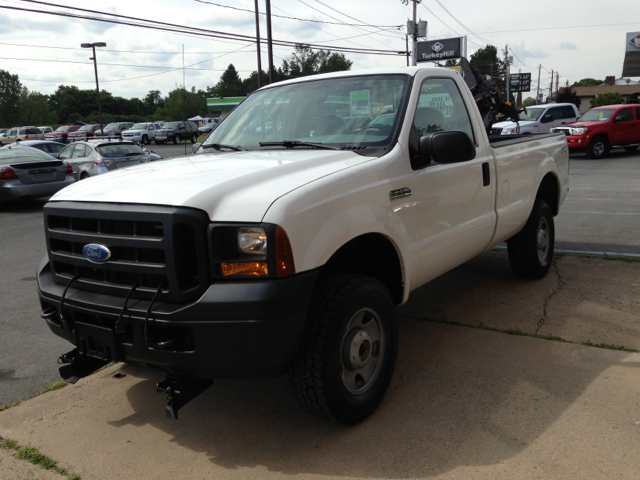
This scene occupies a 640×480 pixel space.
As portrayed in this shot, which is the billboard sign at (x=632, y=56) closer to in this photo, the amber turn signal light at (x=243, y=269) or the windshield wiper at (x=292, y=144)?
the windshield wiper at (x=292, y=144)

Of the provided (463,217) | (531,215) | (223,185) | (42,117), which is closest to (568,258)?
(531,215)

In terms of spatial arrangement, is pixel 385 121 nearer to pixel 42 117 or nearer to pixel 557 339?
pixel 557 339

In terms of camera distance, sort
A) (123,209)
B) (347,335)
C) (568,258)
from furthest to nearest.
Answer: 1. (568,258)
2. (347,335)
3. (123,209)

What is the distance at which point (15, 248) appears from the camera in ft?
29.4

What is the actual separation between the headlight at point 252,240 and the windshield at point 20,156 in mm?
12488

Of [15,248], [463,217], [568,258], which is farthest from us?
[15,248]

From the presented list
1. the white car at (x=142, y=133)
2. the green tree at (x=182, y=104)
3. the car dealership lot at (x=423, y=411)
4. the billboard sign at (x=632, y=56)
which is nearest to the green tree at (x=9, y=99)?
the green tree at (x=182, y=104)

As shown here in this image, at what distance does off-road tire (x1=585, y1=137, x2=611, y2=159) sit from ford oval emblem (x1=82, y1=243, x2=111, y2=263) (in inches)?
813

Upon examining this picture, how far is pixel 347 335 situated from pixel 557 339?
2.05 meters

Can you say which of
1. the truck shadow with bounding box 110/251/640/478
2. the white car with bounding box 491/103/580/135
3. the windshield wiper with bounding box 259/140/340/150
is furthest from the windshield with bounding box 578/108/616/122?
the windshield wiper with bounding box 259/140/340/150

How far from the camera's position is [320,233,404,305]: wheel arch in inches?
135

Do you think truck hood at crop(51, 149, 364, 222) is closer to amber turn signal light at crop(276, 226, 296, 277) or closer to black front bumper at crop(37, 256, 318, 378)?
amber turn signal light at crop(276, 226, 296, 277)

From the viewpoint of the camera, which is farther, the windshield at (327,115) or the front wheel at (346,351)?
the windshield at (327,115)

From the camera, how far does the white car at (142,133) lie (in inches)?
1775
